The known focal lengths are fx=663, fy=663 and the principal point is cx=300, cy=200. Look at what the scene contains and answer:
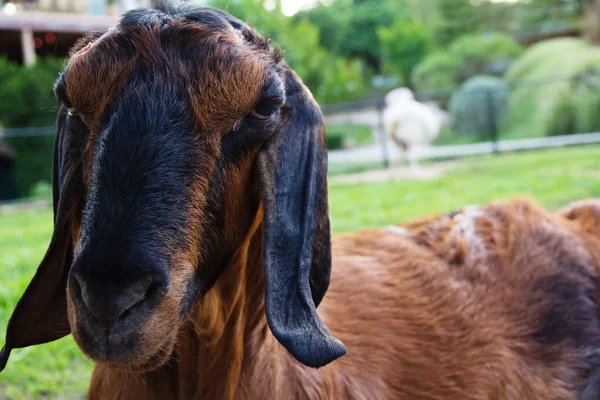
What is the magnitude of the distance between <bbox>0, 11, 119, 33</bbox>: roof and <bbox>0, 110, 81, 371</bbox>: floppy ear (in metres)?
20.2

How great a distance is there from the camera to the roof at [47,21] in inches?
835

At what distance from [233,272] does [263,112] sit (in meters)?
0.59

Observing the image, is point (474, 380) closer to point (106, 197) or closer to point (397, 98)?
point (106, 197)

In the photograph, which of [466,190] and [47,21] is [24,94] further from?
[466,190]

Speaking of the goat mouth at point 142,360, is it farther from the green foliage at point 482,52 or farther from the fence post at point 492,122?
the green foliage at point 482,52

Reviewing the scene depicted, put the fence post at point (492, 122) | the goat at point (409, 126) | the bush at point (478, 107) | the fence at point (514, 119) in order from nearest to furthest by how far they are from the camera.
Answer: the goat at point (409, 126) < the fence post at point (492, 122) < the fence at point (514, 119) < the bush at point (478, 107)

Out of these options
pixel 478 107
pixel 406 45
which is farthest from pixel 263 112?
pixel 406 45

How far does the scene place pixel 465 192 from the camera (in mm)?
9836

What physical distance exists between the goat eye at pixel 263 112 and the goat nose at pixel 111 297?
631 millimetres

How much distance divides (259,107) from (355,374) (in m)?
1.22

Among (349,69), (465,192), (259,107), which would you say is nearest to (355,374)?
(259,107)

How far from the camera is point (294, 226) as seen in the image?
6.96 ft

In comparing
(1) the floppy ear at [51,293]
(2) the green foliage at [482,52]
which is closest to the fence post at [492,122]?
(2) the green foliage at [482,52]

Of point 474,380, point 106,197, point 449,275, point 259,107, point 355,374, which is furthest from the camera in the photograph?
point 449,275
